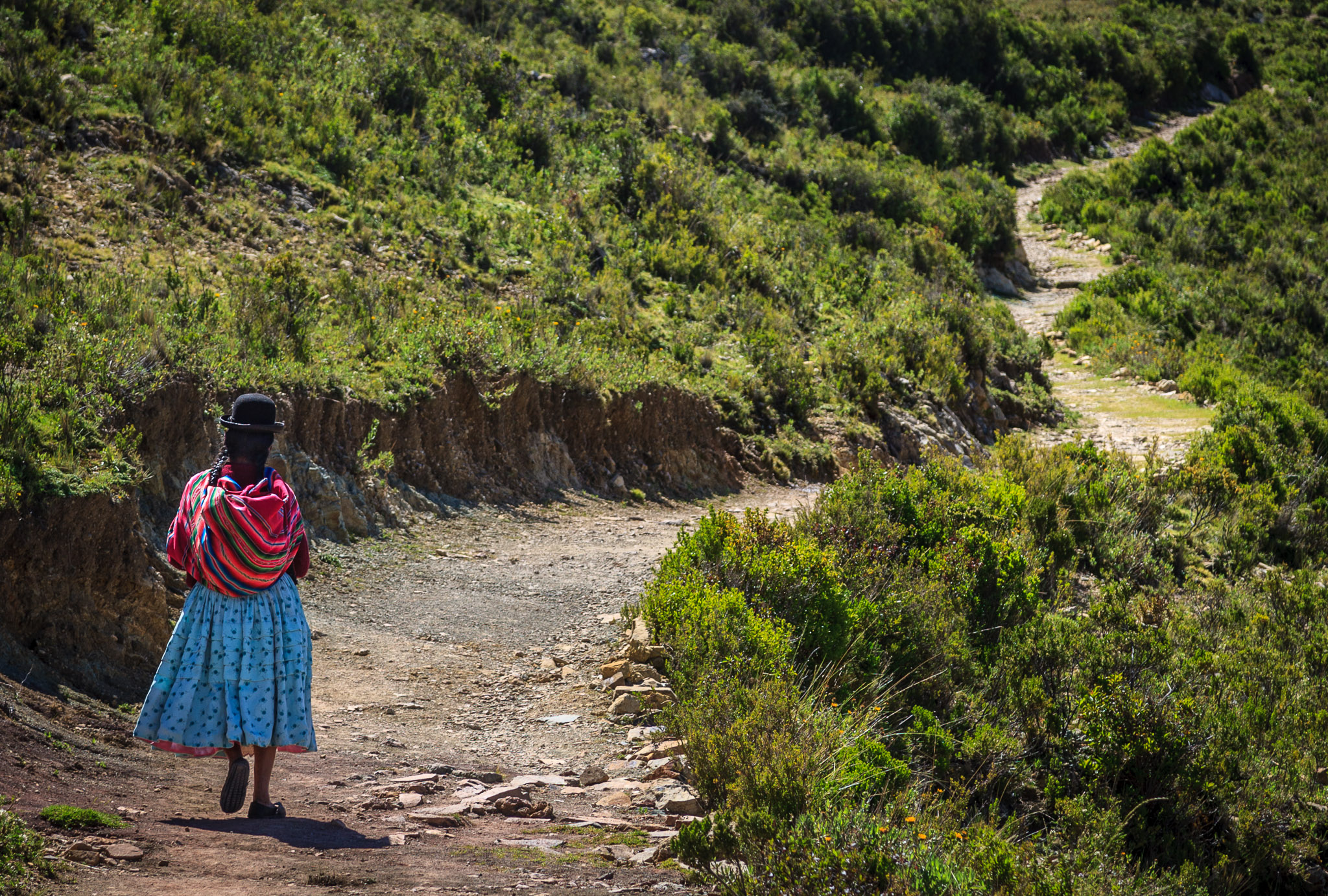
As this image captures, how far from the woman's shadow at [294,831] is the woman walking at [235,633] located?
0.27 feet

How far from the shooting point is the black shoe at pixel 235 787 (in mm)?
4285

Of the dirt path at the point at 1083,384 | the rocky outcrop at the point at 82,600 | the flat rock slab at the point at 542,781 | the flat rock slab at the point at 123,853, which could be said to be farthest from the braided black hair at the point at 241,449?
the dirt path at the point at 1083,384

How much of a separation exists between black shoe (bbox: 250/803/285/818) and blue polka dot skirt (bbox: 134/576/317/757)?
0.24 metres

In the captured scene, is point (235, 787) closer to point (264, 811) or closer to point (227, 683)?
point (264, 811)

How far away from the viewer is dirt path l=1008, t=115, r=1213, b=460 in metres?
18.7

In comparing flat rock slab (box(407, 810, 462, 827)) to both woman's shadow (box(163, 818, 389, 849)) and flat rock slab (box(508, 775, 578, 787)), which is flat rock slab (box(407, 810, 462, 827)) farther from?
flat rock slab (box(508, 775, 578, 787))

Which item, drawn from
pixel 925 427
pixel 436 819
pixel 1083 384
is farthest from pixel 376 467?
pixel 1083 384

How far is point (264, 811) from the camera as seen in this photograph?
14.2 feet

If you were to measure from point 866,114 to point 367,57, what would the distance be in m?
17.0

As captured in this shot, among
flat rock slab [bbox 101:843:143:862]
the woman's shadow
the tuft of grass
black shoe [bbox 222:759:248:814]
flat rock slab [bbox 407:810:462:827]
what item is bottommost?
flat rock slab [bbox 407:810:462:827]

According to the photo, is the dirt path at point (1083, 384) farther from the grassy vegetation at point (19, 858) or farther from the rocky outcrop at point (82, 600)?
the grassy vegetation at point (19, 858)

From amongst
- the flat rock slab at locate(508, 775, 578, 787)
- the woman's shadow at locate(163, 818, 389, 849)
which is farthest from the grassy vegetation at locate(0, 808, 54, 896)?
the flat rock slab at locate(508, 775, 578, 787)

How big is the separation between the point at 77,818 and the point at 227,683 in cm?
75

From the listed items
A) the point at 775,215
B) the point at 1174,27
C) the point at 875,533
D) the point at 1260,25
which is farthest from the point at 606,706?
the point at 1260,25
